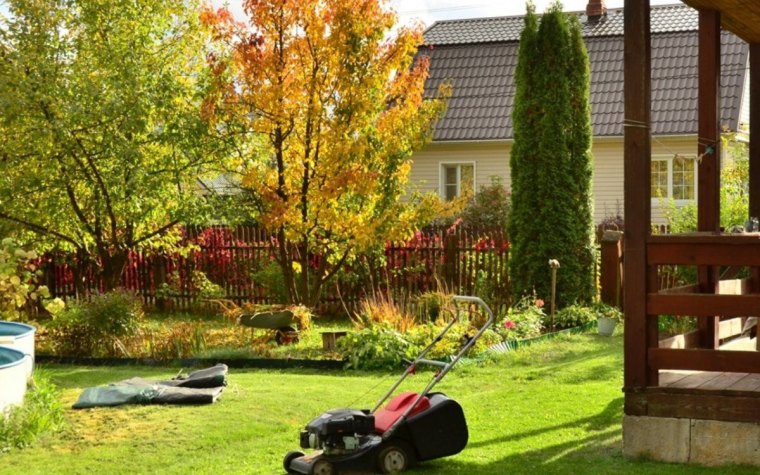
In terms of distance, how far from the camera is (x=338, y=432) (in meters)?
6.86

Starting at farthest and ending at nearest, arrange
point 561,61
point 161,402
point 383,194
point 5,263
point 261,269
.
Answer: point 261,269, point 561,61, point 383,194, point 5,263, point 161,402

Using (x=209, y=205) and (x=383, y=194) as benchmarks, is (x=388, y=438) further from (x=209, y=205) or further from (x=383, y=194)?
(x=209, y=205)

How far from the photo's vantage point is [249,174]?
14.3m

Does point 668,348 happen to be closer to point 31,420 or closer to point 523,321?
point 31,420

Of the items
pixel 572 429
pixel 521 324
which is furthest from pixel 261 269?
pixel 572 429

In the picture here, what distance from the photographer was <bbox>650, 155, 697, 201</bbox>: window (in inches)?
1014

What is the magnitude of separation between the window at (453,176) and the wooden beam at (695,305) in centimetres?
2143

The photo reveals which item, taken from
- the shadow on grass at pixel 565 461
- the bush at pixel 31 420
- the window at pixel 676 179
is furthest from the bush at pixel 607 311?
the window at pixel 676 179

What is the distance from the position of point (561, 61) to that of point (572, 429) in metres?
8.55

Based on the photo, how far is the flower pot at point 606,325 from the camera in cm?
1373

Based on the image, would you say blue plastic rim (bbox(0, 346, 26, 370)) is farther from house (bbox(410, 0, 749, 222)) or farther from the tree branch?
house (bbox(410, 0, 749, 222))

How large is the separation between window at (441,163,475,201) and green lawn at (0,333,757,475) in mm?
17123

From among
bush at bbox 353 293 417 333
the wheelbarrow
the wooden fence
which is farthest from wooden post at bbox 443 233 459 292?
the wheelbarrow

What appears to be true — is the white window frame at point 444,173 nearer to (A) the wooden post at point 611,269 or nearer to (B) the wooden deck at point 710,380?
(A) the wooden post at point 611,269
